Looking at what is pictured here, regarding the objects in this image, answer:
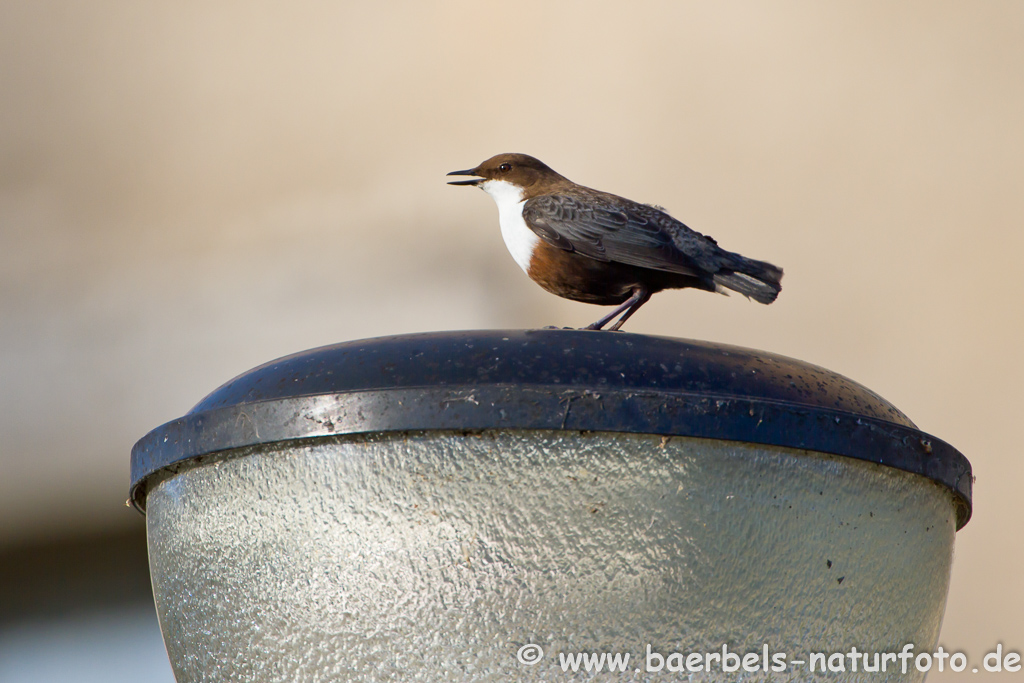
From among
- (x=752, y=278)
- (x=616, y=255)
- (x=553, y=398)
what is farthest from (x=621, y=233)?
(x=553, y=398)

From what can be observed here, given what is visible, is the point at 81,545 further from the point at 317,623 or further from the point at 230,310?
the point at 317,623

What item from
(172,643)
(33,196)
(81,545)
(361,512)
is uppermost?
(33,196)

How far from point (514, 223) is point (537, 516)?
0.66 meters

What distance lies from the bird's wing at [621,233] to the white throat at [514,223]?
0.01 meters

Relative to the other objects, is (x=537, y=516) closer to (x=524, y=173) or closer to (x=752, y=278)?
(x=752, y=278)

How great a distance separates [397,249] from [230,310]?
510 millimetres

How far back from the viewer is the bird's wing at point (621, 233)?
1075 mm

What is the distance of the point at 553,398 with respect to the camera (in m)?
0.65

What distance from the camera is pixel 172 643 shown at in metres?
→ 0.76

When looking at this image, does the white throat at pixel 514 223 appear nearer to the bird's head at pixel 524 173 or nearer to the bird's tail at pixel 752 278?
the bird's head at pixel 524 173

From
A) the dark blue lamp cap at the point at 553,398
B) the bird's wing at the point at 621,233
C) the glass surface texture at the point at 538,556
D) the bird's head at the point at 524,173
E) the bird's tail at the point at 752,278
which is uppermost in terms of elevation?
the bird's head at the point at 524,173

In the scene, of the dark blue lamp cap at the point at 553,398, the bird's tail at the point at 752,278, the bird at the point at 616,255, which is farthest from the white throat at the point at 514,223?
the dark blue lamp cap at the point at 553,398

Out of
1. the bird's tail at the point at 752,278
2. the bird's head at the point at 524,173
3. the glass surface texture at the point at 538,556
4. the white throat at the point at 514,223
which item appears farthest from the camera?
the bird's head at the point at 524,173

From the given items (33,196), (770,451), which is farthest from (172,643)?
(33,196)
